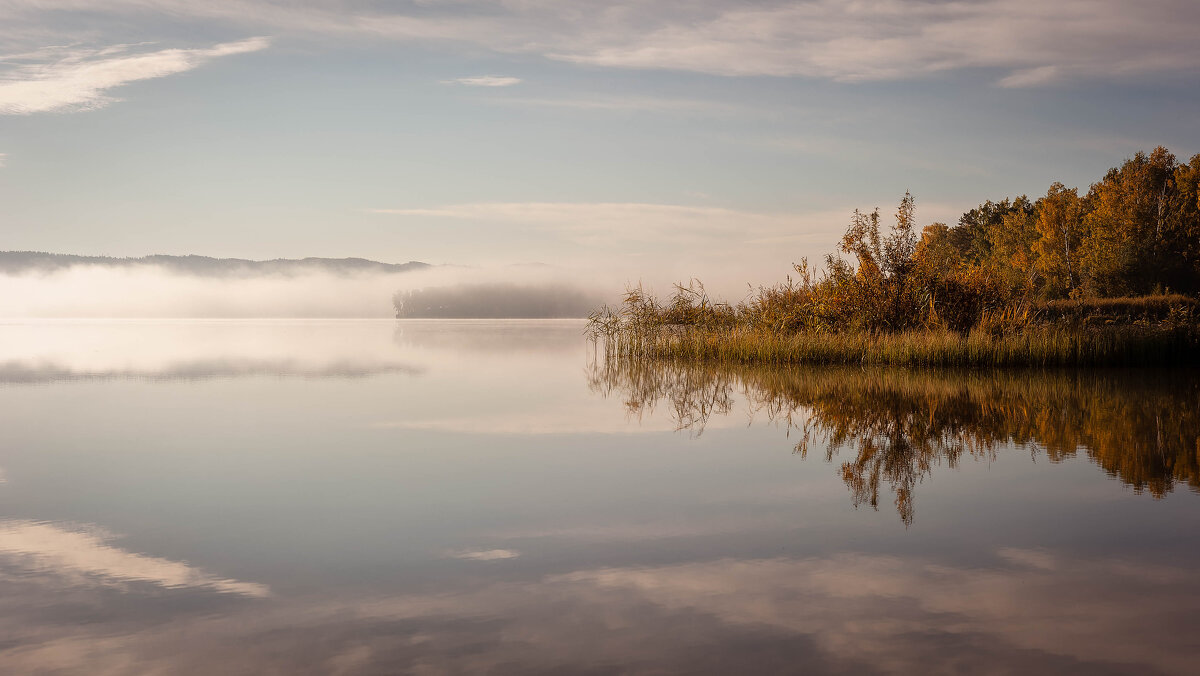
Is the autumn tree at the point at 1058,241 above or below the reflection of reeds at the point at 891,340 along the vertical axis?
above

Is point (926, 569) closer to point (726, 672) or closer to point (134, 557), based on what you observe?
point (726, 672)

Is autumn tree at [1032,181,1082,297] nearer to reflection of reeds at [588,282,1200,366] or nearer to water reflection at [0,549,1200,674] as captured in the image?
reflection of reeds at [588,282,1200,366]

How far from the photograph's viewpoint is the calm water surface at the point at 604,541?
14.1 feet

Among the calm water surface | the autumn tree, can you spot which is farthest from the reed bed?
the autumn tree

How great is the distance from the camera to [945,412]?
12.9m

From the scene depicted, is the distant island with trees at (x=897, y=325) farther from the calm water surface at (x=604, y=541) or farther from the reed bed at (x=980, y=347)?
the calm water surface at (x=604, y=541)

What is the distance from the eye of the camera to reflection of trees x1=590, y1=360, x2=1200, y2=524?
354 inches

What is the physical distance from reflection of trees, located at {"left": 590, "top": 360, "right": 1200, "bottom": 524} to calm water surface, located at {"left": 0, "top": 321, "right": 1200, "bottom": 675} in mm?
82

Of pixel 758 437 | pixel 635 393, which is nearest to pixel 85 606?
pixel 758 437

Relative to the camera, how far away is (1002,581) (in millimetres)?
5254

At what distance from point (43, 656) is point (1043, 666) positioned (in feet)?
14.5

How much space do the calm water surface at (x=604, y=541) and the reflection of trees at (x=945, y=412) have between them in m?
0.08

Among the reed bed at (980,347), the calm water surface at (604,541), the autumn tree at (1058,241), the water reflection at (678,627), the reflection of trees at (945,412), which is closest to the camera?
the water reflection at (678,627)

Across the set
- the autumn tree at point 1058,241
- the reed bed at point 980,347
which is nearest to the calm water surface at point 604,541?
the reed bed at point 980,347
